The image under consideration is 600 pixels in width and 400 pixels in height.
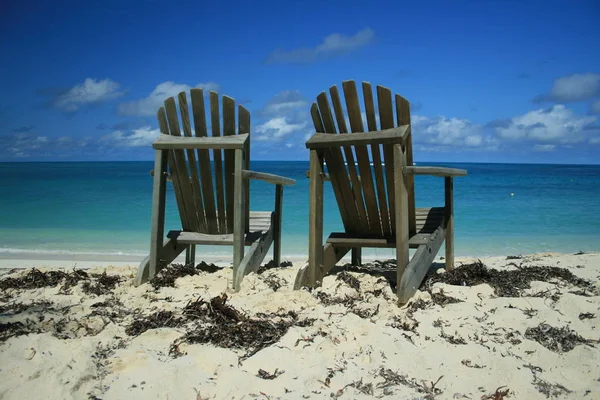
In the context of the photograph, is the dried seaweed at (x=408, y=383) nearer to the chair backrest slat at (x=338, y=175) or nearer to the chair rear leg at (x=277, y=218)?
the chair backrest slat at (x=338, y=175)

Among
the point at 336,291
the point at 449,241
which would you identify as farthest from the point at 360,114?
the point at 449,241

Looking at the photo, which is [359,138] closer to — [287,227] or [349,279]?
[349,279]

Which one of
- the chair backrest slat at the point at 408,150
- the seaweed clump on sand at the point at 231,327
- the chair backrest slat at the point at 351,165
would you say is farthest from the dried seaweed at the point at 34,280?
the chair backrest slat at the point at 408,150

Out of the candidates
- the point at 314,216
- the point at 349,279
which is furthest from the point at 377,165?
the point at 349,279

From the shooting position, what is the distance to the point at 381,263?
5.28m

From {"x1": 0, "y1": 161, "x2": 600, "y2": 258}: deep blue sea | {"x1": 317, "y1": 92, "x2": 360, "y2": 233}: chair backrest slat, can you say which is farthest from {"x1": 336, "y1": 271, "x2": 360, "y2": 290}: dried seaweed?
{"x1": 0, "y1": 161, "x2": 600, "y2": 258}: deep blue sea

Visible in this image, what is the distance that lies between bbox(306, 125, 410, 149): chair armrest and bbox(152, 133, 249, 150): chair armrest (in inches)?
24.9

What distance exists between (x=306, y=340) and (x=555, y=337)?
138 centimetres

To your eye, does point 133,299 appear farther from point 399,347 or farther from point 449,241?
point 449,241

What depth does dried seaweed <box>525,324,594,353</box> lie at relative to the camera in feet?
8.48

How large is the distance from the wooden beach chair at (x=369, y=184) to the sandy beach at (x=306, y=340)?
26 centimetres

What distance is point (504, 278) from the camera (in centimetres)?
396

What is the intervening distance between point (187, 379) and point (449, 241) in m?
3.00

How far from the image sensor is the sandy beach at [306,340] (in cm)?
220
